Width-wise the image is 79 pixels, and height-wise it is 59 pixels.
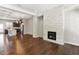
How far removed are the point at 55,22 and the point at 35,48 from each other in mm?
940

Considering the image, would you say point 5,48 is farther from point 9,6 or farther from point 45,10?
point 45,10

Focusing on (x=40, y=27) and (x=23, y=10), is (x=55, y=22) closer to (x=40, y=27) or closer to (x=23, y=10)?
(x=40, y=27)

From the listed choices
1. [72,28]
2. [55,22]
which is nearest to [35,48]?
[55,22]

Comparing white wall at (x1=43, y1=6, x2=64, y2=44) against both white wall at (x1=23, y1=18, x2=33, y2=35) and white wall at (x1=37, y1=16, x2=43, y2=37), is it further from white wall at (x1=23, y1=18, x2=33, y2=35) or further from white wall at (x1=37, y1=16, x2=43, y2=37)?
white wall at (x1=23, y1=18, x2=33, y2=35)

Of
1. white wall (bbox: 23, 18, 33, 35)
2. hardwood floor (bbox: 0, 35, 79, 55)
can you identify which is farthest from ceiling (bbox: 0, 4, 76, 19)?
hardwood floor (bbox: 0, 35, 79, 55)

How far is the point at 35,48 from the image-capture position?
2.40 m

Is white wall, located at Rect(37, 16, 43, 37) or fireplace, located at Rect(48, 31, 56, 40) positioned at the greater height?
white wall, located at Rect(37, 16, 43, 37)

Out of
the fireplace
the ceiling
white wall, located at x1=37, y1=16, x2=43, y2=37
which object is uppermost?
the ceiling

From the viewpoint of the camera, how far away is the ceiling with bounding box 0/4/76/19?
2.35 meters

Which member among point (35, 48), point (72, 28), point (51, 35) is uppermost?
point (72, 28)

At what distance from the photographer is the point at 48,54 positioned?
2283 millimetres

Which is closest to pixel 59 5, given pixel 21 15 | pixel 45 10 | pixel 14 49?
pixel 45 10

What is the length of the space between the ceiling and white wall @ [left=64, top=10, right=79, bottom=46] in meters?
0.25

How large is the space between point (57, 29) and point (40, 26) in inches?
20.8
